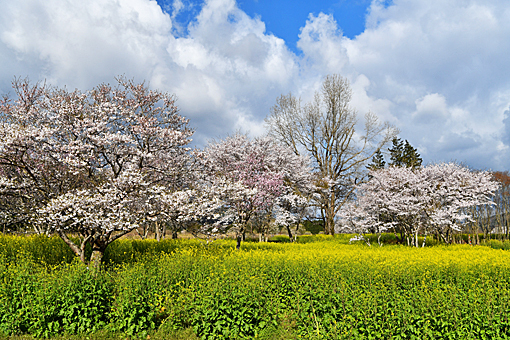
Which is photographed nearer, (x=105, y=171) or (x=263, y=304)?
(x=263, y=304)

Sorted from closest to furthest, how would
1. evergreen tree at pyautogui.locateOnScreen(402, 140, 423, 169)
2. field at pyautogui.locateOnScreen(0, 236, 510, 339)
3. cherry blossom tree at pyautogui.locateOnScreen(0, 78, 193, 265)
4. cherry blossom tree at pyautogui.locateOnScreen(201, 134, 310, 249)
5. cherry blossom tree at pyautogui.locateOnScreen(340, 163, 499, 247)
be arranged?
1. field at pyautogui.locateOnScreen(0, 236, 510, 339)
2. cherry blossom tree at pyautogui.locateOnScreen(0, 78, 193, 265)
3. cherry blossom tree at pyautogui.locateOnScreen(201, 134, 310, 249)
4. cherry blossom tree at pyautogui.locateOnScreen(340, 163, 499, 247)
5. evergreen tree at pyautogui.locateOnScreen(402, 140, 423, 169)

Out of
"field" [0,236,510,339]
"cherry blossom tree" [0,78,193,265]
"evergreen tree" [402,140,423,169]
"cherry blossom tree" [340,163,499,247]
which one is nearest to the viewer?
"field" [0,236,510,339]

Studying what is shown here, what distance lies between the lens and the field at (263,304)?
4.95 m

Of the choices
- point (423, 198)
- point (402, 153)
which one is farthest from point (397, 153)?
point (423, 198)

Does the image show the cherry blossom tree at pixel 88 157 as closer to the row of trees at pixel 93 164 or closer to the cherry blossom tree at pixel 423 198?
the row of trees at pixel 93 164

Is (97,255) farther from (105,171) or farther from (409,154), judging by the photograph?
(409,154)

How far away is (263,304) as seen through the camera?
6.12 metres

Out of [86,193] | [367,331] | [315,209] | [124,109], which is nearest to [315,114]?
[315,209]

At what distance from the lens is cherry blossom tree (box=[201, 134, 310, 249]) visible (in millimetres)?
12766

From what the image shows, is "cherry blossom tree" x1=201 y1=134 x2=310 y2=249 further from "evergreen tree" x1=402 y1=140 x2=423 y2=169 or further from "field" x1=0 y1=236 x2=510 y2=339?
"evergreen tree" x1=402 y1=140 x2=423 y2=169

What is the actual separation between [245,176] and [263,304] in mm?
9498

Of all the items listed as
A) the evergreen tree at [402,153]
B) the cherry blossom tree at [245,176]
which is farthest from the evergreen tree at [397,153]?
the cherry blossom tree at [245,176]

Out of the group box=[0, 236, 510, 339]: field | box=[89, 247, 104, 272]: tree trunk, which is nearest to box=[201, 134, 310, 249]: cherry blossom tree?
box=[89, 247, 104, 272]: tree trunk

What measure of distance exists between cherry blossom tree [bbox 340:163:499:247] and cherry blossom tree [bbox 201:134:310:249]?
583 centimetres
